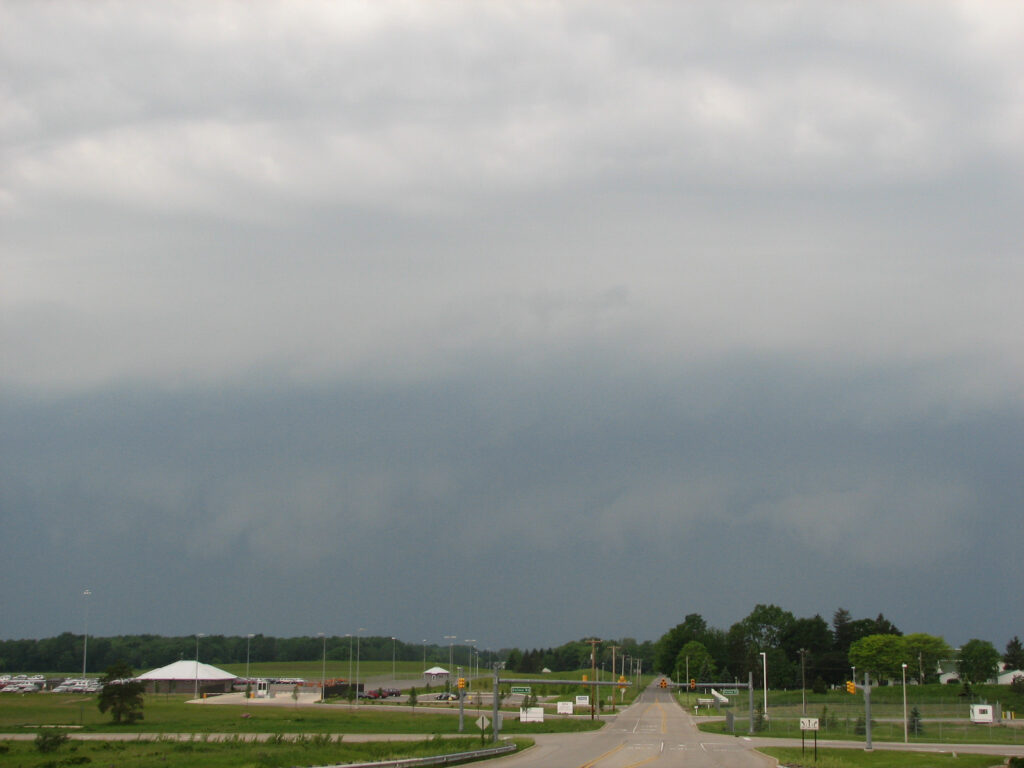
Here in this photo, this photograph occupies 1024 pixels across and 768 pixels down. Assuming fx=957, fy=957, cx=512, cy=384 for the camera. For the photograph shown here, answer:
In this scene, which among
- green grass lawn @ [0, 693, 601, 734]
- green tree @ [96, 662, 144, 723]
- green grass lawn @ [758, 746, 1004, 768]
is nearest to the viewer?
green grass lawn @ [758, 746, 1004, 768]

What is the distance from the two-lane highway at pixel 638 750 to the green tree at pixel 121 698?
118 ft

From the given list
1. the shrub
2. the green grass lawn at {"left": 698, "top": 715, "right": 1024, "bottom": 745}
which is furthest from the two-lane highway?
the shrub

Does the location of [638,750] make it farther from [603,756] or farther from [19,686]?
[19,686]

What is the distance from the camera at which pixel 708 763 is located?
48312 mm

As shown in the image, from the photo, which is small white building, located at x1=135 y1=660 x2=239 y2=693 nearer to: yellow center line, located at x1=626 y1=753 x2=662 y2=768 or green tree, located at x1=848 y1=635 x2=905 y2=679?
green tree, located at x1=848 y1=635 x2=905 y2=679

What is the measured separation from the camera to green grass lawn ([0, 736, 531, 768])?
44312 millimetres

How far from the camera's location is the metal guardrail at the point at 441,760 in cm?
3894

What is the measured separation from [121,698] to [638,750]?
47.0 m

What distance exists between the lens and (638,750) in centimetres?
5800

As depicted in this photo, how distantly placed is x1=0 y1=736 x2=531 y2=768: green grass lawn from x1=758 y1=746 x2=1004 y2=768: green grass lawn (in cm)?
1636

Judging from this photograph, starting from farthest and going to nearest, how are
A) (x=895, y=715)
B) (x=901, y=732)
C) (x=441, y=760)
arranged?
(x=895, y=715)
(x=901, y=732)
(x=441, y=760)

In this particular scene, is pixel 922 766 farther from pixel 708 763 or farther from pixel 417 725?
pixel 417 725

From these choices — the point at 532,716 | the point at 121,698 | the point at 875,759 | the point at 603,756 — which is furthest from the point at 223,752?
the point at 532,716

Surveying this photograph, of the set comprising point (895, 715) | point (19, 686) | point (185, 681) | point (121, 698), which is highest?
point (121, 698)
